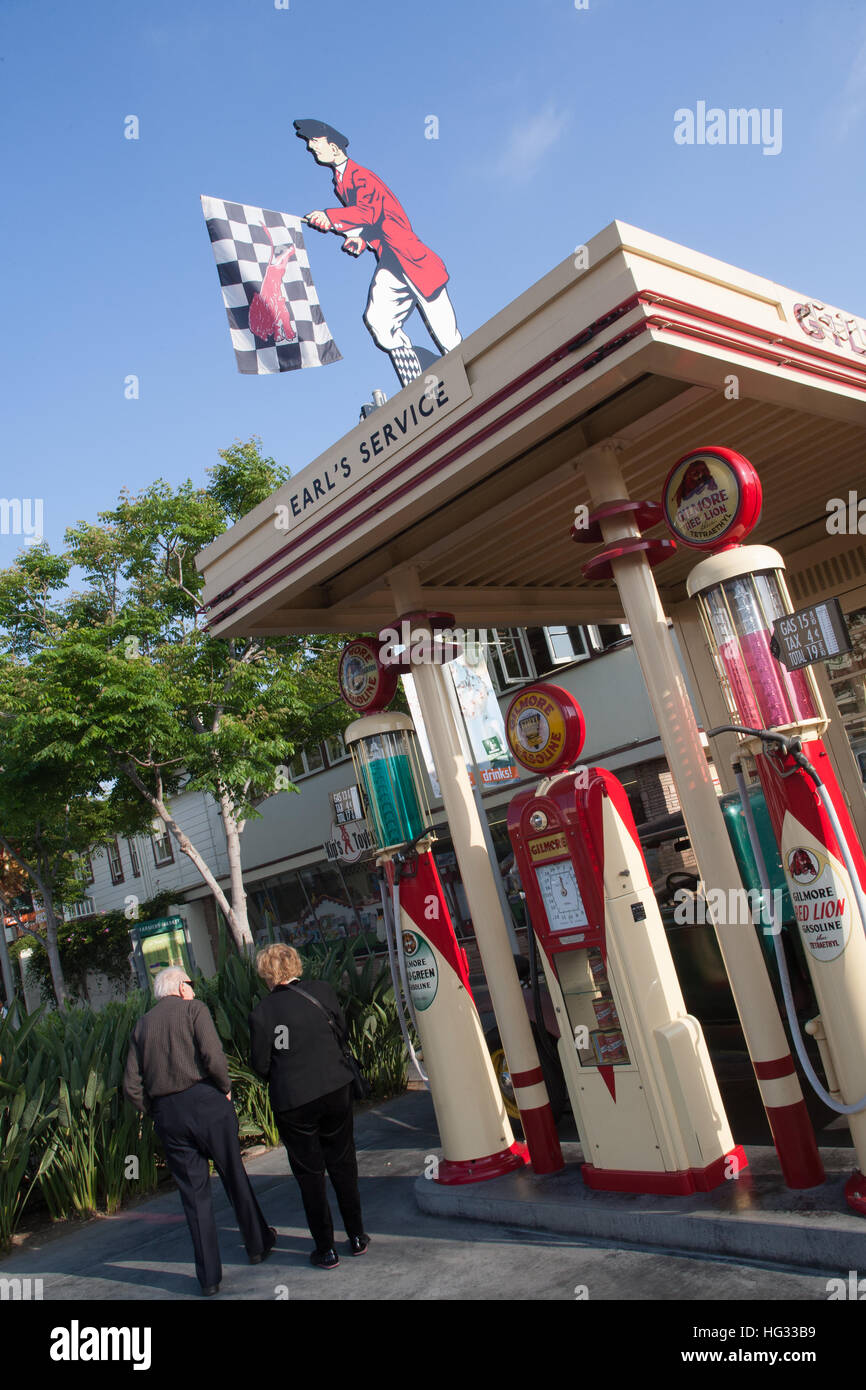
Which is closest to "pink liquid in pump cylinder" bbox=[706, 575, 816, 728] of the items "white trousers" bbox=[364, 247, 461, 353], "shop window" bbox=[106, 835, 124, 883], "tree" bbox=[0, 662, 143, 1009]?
"white trousers" bbox=[364, 247, 461, 353]

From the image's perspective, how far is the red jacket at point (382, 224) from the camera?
10.5 meters

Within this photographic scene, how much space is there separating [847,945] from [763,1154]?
1560 millimetres

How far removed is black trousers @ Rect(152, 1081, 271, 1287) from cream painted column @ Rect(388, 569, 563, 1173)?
5.15 ft

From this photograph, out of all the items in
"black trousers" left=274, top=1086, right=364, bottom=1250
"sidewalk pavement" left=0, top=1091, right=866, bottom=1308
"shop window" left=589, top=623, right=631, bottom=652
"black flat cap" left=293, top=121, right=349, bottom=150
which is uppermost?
"black flat cap" left=293, top=121, right=349, bottom=150

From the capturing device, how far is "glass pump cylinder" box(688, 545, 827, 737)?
407cm

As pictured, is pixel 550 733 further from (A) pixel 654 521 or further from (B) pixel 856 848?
(B) pixel 856 848

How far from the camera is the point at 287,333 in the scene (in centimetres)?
923

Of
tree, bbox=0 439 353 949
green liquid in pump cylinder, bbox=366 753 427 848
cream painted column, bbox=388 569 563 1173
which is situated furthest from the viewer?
tree, bbox=0 439 353 949

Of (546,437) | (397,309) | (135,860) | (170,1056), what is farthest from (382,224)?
(135,860)

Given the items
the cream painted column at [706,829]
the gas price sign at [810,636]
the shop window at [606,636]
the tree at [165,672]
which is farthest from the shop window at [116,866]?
the gas price sign at [810,636]

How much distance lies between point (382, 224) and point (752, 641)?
8596mm

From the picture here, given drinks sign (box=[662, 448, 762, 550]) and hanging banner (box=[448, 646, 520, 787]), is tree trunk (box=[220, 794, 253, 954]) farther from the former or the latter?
drinks sign (box=[662, 448, 762, 550])

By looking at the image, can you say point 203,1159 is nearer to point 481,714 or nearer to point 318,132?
point 481,714

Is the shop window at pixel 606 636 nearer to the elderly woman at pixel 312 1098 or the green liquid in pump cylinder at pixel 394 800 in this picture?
the green liquid in pump cylinder at pixel 394 800
